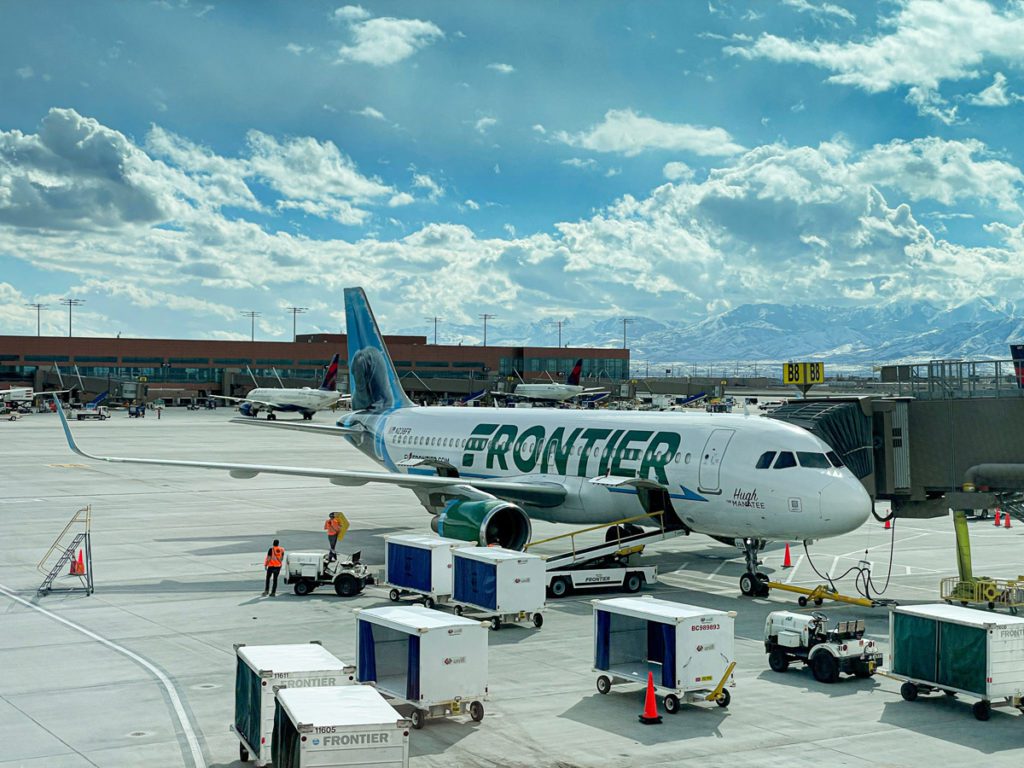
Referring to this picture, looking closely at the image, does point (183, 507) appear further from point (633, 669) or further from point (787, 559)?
point (633, 669)

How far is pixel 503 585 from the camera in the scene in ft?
80.9

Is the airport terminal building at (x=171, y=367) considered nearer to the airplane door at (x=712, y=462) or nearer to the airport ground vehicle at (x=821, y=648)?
the airplane door at (x=712, y=462)

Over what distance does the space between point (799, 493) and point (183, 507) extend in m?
31.3

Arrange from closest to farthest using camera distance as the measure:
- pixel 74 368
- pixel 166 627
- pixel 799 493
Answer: pixel 166 627
pixel 799 493
pixel 74 368

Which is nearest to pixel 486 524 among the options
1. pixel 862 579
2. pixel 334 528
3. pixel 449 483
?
pixel 449 483

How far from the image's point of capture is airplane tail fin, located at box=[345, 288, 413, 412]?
47.9 meters

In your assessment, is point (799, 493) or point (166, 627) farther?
point (799, 493)

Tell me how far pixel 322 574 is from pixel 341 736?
16.7 m

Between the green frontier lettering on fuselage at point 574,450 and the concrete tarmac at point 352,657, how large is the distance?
3.66 meters

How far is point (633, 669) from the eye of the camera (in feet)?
65.2

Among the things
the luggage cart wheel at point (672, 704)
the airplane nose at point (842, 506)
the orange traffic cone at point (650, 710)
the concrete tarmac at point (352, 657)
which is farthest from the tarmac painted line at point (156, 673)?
the airplane nose at point (842, 506)

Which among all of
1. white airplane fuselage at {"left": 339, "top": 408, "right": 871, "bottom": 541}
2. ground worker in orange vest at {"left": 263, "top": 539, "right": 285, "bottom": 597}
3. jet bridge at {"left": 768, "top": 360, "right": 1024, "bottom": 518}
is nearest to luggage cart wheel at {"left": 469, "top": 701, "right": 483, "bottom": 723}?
A: ground worker in orange vest at {"left": 263, "top": 539, "right": 285, "bottom": 597}

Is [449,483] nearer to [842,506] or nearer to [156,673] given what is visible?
[842,506]

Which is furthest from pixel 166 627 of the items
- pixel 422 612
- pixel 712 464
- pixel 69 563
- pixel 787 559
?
pixel 787 559
